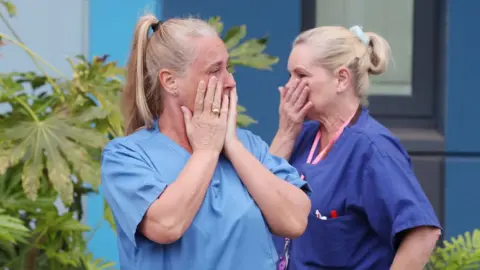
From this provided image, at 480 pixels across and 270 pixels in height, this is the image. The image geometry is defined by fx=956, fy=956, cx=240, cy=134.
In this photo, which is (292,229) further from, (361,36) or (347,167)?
(361,36)

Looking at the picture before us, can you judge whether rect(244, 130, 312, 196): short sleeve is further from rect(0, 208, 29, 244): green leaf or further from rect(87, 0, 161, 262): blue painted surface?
rect(87, 0, 161, 262): blue painted surface

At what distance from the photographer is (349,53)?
300 cm

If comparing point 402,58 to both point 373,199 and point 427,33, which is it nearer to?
point 427,33

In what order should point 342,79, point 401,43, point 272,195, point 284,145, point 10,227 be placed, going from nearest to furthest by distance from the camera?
point 272,195
point 342,79
point 284,145
point 10,227
point 401,43

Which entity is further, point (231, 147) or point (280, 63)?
point (280, 63)

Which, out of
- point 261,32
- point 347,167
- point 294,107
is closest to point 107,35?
point 261,32

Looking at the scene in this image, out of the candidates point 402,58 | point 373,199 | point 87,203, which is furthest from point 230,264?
point 402,58

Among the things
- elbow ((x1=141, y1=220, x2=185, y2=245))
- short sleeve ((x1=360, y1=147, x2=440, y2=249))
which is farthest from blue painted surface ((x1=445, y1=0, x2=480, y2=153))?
elbow ((x1=141, y1=220, x2=185, y2=245))

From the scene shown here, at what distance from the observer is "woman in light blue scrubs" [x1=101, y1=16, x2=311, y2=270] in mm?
2229

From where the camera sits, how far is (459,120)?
5.00 meters

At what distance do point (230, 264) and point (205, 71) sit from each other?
48cm

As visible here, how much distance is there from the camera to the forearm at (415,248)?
2764mm

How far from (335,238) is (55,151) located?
1.22m

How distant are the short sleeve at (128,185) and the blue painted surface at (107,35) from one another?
2.71 metres
